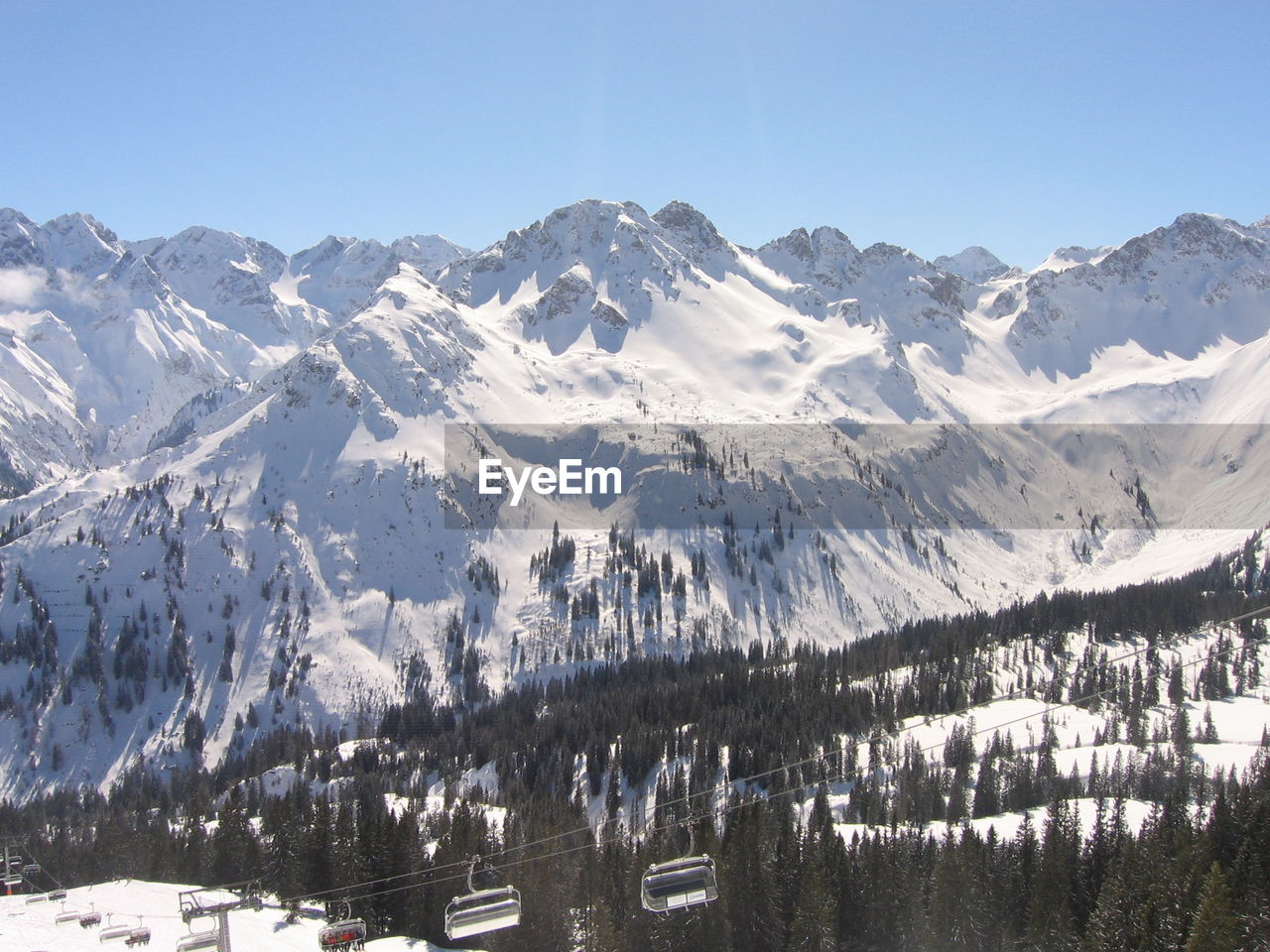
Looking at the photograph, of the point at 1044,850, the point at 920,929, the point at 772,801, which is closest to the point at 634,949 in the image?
the point at 920,929

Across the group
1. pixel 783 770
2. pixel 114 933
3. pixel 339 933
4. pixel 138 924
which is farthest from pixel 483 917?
pixel 783 770

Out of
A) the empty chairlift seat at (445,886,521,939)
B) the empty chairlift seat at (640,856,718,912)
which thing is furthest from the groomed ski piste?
the empty chairlift seat at (640,856,718,912)

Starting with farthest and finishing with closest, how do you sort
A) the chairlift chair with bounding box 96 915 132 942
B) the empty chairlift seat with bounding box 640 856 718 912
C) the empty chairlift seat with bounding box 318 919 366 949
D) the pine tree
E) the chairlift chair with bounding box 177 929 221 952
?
the pine tree → the chairlift chair with bounding box 96 915 132 942 → the empty chairlift seat with bounding box 318 919 366 949 → the empty chairlift seat with bounding box 640 856 718 912 → the chairlift chair with bounding box 177 929 221 952

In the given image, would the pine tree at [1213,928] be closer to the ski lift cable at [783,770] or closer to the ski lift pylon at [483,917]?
the ski lift cable at [783,770]

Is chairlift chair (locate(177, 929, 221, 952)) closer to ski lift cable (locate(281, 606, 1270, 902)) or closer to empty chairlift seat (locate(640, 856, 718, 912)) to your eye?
empty chairlift seat (locate(640, 856, 718, 912))

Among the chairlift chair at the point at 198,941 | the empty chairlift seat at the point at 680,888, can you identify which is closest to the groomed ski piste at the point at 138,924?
the chairlift chair at the point at 198,941

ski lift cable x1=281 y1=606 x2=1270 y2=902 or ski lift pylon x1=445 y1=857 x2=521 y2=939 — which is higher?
ski lift pylon x1=445 y1=857 x2=521 y2=939

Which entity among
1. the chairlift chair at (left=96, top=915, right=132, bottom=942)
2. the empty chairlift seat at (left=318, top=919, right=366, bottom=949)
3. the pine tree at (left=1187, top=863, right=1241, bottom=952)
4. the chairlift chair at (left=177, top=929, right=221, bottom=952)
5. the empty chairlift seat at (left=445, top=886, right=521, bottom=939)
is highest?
the empty chairlift seat at (left=445, top=886, right=521, bottom=939)
